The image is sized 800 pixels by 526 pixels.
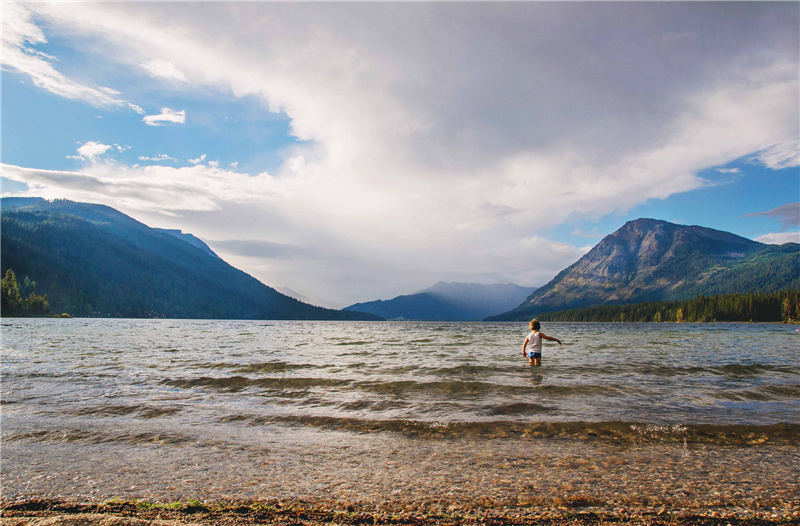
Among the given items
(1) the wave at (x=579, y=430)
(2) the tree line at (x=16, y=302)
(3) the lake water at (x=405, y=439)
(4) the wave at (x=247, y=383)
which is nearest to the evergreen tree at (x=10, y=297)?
(2) the tree line at (x=16, y=302)

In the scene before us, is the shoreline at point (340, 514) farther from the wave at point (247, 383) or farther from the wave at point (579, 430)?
the wave at point (247, 383)

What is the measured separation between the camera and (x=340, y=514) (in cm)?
548

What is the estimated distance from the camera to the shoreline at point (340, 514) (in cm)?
521

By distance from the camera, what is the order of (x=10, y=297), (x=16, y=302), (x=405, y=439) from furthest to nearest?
(x=16, y=302)
(x=10, y=297)
(x=405, y=439)

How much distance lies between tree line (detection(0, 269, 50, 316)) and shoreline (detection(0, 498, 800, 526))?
724 ft

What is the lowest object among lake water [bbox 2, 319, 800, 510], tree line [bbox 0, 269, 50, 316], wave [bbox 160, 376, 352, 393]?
tree line [bbox 0, 269, 50, 316]

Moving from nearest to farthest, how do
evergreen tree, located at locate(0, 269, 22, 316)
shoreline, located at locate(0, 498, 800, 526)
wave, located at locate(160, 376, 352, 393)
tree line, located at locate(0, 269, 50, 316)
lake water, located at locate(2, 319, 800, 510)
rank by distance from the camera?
shoreline, located at locate(0, 498, 800, 526), lake water, located at locate(2, 319, 800, 510), wave, located at locate(160, 376, 352, 393), evergreen tree, located at locate(0, 269, 22, 316), tree line, located at locate(0, 269, 50, 316)

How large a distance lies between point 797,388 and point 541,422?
562 inches

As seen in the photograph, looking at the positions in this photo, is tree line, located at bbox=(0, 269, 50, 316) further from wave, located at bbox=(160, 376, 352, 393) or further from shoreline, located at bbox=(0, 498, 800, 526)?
shoreline, located at bbox=(0, 498, 800, 526)

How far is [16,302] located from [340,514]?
761ft

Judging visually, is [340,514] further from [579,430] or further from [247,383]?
[247,383]

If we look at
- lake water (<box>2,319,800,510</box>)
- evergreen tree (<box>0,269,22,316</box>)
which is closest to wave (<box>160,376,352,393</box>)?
lake water (<box>2,319,800,510</box>)

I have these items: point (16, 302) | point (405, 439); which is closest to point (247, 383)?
point (405, 439)

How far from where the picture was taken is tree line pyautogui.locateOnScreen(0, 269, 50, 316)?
524 ft
